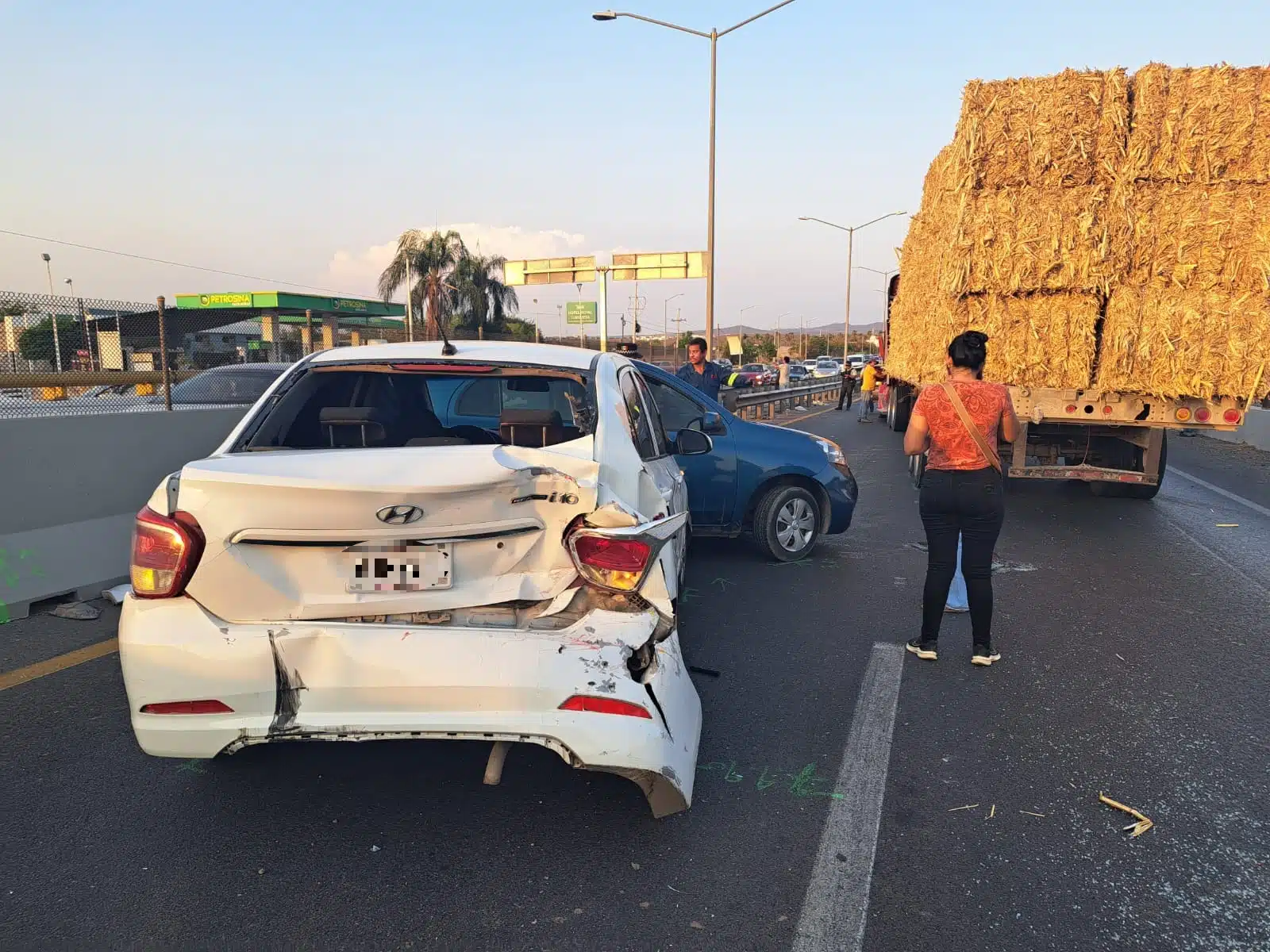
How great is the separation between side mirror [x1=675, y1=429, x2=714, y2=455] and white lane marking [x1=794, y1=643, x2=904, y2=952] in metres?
1.64

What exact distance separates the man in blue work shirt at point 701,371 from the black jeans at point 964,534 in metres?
5.26

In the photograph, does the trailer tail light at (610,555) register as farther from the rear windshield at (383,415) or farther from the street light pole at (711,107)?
the street light pole at (711,107)

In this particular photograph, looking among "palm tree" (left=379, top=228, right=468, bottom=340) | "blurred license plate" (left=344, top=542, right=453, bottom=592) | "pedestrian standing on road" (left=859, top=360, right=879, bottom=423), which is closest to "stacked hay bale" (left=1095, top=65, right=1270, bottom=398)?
"blurred license plate" (left=344, top=542, right=453, bottom=592)

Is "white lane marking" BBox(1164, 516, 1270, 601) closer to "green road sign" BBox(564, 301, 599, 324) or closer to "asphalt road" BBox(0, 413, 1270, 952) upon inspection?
"asphalt road" BBox(0, 413, 1270, 952)

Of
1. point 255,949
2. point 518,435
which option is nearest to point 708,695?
point 518,435

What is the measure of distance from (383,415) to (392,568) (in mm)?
1738

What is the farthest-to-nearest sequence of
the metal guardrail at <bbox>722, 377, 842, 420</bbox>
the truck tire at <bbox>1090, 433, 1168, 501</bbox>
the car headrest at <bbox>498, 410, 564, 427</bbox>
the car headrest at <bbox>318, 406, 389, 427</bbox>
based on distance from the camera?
the metal guardrail at <bbox>722, 377, 842, 420</bbox>
the truck tire at <bbox>1090, 433, 1168, 501</bbox>
the car headrest at <bbox>318, 406, 389, 427</bbox>
the car headrest at <bbox>498, 410, 564, 427</bbox>

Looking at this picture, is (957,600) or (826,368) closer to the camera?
(957,600)

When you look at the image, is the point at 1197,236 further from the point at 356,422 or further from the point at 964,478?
the point at 356,422

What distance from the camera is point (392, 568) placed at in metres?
2.76

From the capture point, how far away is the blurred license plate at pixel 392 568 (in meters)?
2.76

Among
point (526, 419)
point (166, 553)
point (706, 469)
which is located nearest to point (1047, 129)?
point (706, 469)

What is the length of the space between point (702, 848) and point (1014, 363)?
684 cm

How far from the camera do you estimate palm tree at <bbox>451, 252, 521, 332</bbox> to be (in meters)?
43.5
